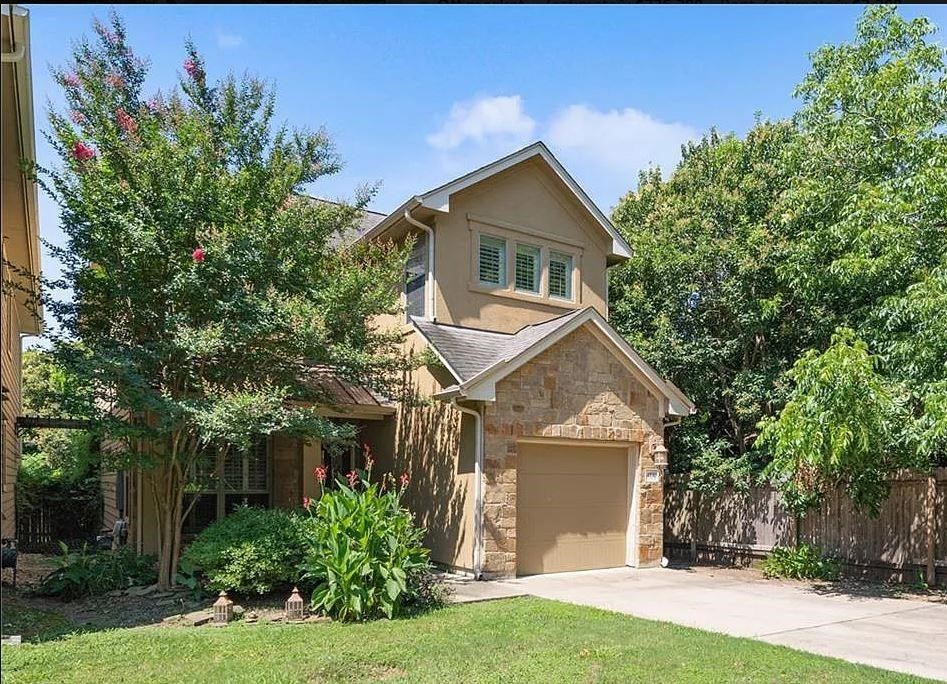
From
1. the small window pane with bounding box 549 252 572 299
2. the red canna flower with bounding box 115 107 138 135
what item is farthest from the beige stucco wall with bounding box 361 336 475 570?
the red canna flower with bounding box 115 107 138 135

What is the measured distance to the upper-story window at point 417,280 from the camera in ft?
45.6

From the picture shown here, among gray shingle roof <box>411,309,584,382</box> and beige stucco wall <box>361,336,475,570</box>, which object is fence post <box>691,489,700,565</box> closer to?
gray shingle roof <box>411,309,584,382</box>

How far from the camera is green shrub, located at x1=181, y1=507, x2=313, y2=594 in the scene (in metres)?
9.05

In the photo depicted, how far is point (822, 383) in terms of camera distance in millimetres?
9898

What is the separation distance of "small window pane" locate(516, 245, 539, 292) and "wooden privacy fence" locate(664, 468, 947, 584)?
5014 mm

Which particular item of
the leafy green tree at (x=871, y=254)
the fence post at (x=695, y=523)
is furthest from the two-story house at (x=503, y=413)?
the leafy green tree at (x=871, y=254)

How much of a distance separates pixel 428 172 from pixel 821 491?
30.0ft

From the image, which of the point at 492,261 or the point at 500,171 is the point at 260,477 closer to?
the point at 492,261

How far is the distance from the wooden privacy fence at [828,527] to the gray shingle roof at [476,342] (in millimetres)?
4928

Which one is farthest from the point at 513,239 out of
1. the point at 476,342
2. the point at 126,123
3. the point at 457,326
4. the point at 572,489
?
the point at 126,123

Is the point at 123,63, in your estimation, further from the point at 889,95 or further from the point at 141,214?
the point at 889,95

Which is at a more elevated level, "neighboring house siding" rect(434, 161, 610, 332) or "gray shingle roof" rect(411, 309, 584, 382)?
"neighboring house siding" rect(434, 161, 610, 332)

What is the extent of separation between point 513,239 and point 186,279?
6942mm

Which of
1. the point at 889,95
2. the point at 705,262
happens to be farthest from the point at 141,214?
the point at 889,95
